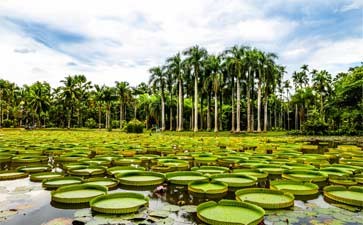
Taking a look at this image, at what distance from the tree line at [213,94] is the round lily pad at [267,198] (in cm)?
2850

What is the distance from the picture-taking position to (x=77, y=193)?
5848 millimetres

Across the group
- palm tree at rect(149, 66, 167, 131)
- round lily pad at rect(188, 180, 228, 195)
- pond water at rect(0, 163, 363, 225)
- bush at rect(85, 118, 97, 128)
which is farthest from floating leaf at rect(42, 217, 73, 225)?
bush at rect(85, 118, 97, 128)

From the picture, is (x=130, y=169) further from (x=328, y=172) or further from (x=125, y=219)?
(x=328, y=172)

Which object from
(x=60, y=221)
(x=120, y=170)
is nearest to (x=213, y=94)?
(x=120, y=170)

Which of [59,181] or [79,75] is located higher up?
[79,75]

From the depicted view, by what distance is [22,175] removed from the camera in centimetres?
767

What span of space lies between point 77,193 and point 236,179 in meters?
3.62

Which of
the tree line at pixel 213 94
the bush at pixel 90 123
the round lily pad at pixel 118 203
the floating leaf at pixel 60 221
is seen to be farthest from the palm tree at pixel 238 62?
the bush at pixel 90 123

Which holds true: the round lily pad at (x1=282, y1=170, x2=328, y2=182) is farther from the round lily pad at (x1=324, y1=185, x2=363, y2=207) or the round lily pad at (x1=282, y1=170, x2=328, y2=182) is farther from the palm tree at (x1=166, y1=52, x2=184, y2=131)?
the palm tree at (x1=166, y1=52, x2=184, y2=131)

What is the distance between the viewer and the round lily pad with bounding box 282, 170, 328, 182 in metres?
7.33

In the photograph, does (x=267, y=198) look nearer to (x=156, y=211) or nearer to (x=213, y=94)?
(x=156, y=211)

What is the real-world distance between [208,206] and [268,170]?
4165 mm

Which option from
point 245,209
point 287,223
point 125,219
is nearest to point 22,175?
point 125,219

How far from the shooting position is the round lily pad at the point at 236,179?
6.62m
